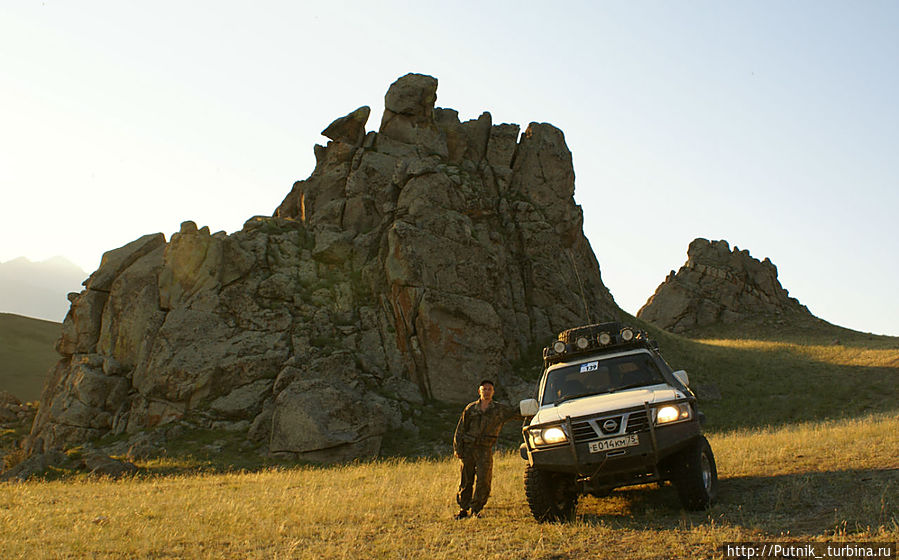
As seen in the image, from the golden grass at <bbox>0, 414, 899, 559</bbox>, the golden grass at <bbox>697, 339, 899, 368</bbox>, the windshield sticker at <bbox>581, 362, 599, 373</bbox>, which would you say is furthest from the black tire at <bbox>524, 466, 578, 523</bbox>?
the golden grass at <bbox>697, 339, 899, 368</bbox>

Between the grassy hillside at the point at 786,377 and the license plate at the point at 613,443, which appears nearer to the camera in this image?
the license plate at the point at 613,443

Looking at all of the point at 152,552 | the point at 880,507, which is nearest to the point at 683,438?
the point at 880,507

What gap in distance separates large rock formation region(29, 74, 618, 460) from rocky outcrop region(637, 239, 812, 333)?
A: 2176 cm

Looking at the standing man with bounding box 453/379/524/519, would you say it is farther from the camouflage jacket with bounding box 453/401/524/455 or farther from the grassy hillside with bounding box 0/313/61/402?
the grassy hillside with bounding box 0/313/61/402

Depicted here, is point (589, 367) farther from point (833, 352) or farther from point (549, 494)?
point (833, 352)

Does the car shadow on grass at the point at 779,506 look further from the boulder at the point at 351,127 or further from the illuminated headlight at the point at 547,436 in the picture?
the boulder at the point at 351,127

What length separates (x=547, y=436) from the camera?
8688mm

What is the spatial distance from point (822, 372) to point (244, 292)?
30.3m

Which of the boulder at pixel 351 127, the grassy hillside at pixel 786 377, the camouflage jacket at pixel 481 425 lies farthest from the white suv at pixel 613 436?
the boulder at pixel 351 127

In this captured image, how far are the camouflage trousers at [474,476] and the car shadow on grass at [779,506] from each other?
1.51 meters

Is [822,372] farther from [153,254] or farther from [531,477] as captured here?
[153,254]

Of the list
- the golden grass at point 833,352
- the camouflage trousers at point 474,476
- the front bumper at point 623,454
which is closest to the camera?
the front bumper at point 623,454

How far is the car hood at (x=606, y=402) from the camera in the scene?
847cm

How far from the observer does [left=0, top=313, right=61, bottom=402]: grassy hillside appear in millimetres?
53500
